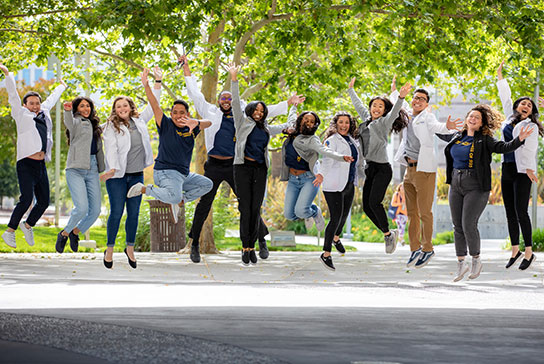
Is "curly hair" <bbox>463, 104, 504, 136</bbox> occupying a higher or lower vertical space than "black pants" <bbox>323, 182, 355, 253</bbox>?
higher

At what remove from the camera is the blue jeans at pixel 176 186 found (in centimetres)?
1188

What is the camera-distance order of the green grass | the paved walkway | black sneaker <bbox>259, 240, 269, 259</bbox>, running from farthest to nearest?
the green grass → black sneaker <bbox>259, 240, 269, 259</bbox> → the paved walkway

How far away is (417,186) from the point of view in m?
12.6

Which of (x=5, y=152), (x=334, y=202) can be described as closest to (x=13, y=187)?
(x=5, y=152)

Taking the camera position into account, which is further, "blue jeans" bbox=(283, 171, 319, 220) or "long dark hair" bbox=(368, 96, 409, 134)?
"blue jeans" bbox=(283, 171, 319, 220)

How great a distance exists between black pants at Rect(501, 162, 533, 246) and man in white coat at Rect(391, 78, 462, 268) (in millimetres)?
1016

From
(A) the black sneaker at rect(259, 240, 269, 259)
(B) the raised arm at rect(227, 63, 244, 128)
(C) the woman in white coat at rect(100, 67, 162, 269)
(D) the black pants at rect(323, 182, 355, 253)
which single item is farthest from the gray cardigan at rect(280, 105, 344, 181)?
(C) the woman in white coat at rect(100, 67, 162, 269)

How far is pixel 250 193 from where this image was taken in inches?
496

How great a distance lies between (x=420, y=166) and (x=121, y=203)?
4.13 m

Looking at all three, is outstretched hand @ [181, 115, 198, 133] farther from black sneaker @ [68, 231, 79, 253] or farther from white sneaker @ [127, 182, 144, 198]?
black sneaker @ [68, 231, 79, 253]

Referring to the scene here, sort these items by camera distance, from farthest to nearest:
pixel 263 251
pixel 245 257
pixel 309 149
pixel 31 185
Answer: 1. pixel 263 251
2. pixel 309 149
3. pixel 31 185
4. pixel 245 257

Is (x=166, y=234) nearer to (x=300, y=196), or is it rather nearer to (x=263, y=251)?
(x=263, y=251)

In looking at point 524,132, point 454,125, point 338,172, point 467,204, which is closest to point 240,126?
point 338,172

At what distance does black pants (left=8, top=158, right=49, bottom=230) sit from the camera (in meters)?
12.8
